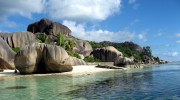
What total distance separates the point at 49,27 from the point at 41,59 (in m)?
51.4

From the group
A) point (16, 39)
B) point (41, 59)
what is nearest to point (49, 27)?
point (16, 39)

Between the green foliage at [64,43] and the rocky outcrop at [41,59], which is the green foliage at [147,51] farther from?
the rocky outcrop at [41,59]

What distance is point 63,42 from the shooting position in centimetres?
6744

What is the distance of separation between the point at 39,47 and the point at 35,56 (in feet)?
4.24

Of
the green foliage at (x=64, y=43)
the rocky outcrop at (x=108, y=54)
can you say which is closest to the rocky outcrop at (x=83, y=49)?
the rocky outcrop at (x=108, y=54)

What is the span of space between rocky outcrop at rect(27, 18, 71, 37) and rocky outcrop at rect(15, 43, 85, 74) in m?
49.3

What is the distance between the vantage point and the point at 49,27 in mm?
85438

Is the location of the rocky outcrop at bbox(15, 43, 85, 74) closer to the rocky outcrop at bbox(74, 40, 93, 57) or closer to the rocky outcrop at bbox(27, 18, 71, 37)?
the rocky outcrop at bbox(74, 40, 93, 57)

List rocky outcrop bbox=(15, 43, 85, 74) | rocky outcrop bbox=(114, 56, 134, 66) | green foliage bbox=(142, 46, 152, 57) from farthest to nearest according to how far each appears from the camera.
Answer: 1. green foliage bbox=(142, 46, 152, 57)
2. rocky outcrop bbox=(114, 56, 134, 66)
3. rocky outcrop bbox=(15, 43, 85, 74)

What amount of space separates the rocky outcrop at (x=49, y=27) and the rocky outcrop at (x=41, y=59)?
49.3 meters

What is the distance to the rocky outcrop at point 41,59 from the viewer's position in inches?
1315

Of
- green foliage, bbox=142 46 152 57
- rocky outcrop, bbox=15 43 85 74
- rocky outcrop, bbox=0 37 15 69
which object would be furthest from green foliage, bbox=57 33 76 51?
green foliage, bbox=142 46 152 57

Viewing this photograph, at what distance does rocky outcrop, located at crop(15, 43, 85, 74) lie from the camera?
33406mm

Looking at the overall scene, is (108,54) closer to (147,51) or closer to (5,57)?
(5,57)
